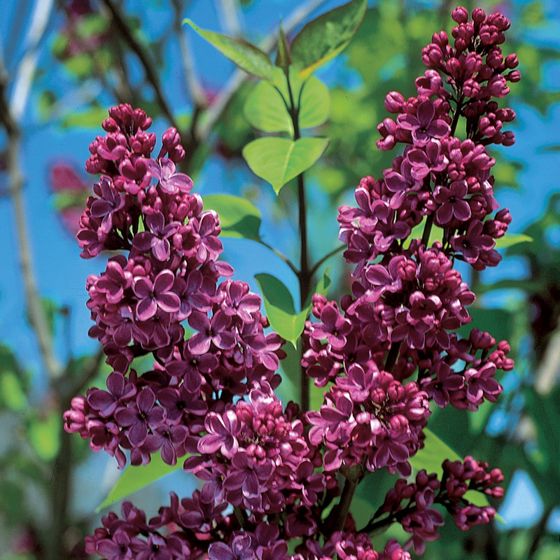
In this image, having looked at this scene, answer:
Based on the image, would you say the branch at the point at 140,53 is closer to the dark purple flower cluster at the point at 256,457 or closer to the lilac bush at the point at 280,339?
the lilac bush at the point at 280,339

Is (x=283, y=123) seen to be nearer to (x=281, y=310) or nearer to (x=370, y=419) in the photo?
(x=281, y=310)

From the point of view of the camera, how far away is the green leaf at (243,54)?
0.81 m

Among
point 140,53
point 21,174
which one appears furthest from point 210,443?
point 21,174

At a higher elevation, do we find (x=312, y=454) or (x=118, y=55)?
(x=118, y=55)

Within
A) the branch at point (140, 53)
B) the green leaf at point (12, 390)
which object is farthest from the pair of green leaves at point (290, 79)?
the green leaf at point (12, 390)

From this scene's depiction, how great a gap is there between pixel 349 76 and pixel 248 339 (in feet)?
6.32

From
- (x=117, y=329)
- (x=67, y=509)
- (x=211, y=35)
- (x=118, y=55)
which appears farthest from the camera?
(x=118, y=55)

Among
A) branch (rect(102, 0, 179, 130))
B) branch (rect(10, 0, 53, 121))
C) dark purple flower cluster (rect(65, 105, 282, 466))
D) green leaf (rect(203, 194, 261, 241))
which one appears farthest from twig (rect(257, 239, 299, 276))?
branch (rect(10, 0, 53, 121))

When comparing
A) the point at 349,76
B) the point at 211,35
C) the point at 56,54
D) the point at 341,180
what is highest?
the point at 56,54

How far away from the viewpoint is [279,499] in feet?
1.99

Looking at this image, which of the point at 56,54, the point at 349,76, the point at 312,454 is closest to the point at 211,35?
the point at 312,454

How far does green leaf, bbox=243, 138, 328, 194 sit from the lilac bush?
0.11 metres

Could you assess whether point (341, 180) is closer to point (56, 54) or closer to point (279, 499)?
point (56, 54)

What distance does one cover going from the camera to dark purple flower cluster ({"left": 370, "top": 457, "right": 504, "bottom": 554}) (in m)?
0.66
